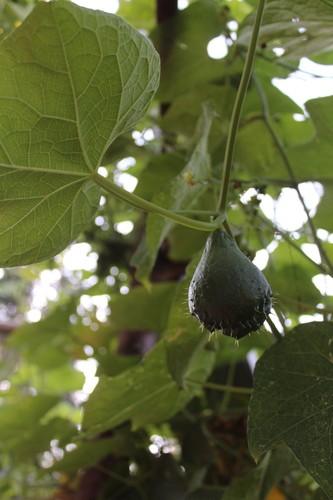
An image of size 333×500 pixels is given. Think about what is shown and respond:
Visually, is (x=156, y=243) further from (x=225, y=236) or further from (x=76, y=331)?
(x=76, y=331)

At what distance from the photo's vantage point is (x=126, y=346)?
40.9 inches

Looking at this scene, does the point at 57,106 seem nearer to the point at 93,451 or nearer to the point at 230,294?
the point at 230,294

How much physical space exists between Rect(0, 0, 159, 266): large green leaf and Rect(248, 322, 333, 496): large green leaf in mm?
212

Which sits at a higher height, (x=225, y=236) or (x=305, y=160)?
(x=225, y=236)

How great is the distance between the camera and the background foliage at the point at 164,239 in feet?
1.34

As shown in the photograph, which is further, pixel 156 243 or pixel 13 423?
pixel 13 423

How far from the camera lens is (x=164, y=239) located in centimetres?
89

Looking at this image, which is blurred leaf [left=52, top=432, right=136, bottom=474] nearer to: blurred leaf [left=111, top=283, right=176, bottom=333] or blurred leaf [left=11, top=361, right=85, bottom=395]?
blurred leaf [left=111, top=283, right=176, bottom=333]

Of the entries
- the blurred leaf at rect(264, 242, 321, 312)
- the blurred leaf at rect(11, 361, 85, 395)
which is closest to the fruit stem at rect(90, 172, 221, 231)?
the blurred leaf at rect(264, 242, 321, 312)

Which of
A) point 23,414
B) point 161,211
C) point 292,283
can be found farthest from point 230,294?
point 23,414

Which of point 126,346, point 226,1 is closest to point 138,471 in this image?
point 126,346

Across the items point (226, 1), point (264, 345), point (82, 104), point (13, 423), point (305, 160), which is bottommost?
point (13, 423)

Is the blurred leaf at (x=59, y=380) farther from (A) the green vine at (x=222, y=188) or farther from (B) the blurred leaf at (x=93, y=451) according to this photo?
(A) the green vine at (x=222, y=188)

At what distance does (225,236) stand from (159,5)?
59cm
